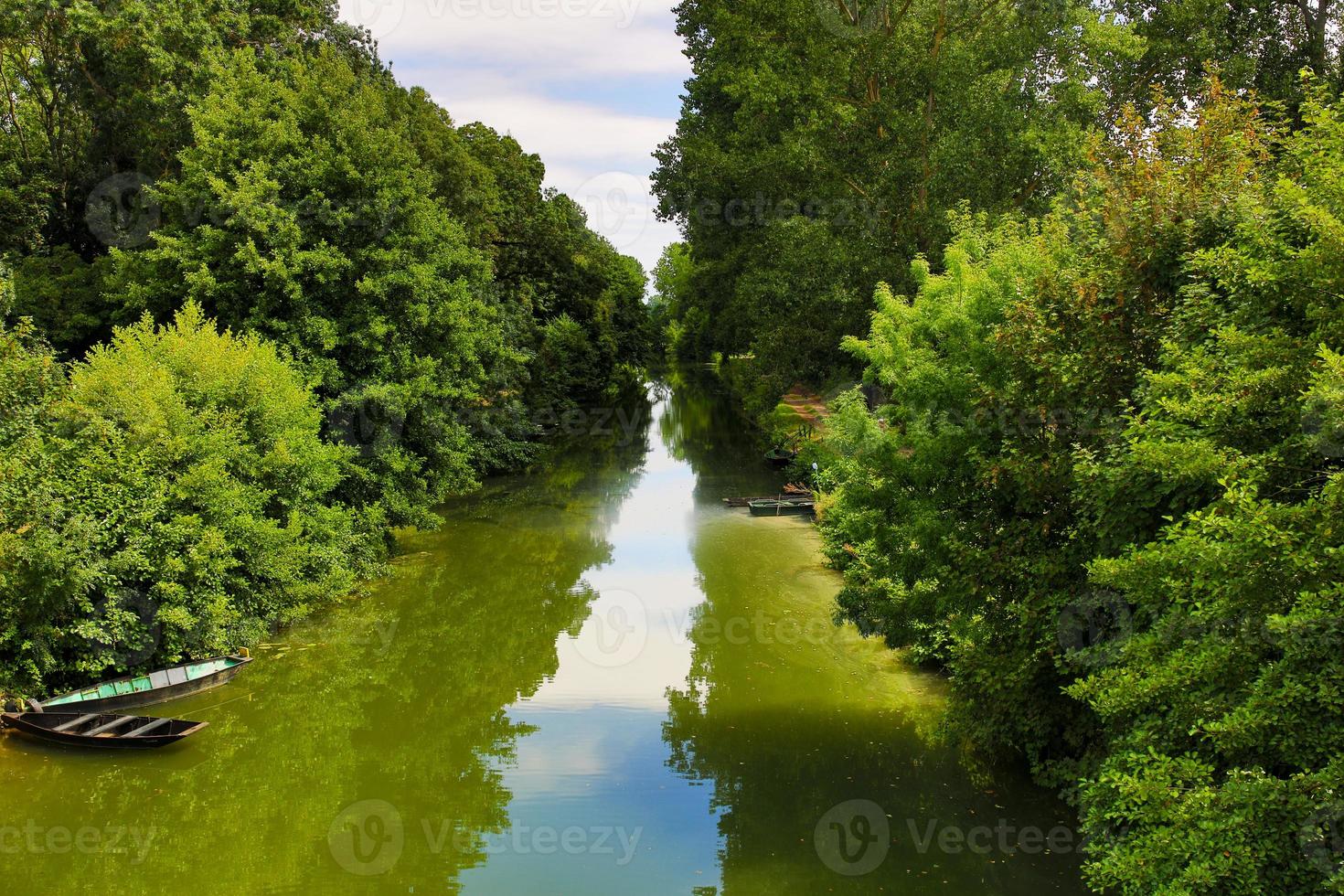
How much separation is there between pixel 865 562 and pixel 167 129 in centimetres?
2495

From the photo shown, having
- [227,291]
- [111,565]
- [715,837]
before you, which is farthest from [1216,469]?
[227,291]

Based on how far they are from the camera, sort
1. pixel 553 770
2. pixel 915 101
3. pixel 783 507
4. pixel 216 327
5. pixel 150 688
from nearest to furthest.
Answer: pixel 553 770
pixel 150 688
pixel 216 327
pixel 915 101
pixel 783 507

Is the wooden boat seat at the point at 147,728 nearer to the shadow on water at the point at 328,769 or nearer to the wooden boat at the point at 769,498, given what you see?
the shadow on water at the point at 328,769

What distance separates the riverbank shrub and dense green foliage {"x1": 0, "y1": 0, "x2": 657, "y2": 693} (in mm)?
51

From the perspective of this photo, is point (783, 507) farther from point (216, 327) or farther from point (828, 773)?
point (216, 327)

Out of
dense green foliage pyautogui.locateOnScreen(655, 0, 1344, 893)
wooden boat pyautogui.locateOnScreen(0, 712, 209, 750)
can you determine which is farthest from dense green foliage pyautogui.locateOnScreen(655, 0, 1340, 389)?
wooden boat pyautogui.locateOnScreen(0, 712, 209, 750)

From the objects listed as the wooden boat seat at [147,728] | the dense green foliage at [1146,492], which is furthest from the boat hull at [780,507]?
the wooden boat seat at [147,728]

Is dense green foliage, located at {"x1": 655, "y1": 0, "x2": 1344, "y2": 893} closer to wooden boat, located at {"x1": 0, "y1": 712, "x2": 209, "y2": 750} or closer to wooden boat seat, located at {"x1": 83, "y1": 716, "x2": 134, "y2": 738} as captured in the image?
wooden boat, located at {"x1": 0, "y1": 712, "x2": 209, "y2": 750}

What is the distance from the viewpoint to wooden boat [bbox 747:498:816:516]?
31531mm

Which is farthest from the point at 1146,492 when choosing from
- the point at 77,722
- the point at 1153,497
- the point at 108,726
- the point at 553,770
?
the point at 77,722

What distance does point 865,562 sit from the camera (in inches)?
668

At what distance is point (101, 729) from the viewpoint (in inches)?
593

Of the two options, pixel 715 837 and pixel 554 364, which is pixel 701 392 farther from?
pixel 715 837

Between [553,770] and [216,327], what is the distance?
15.4 meters
